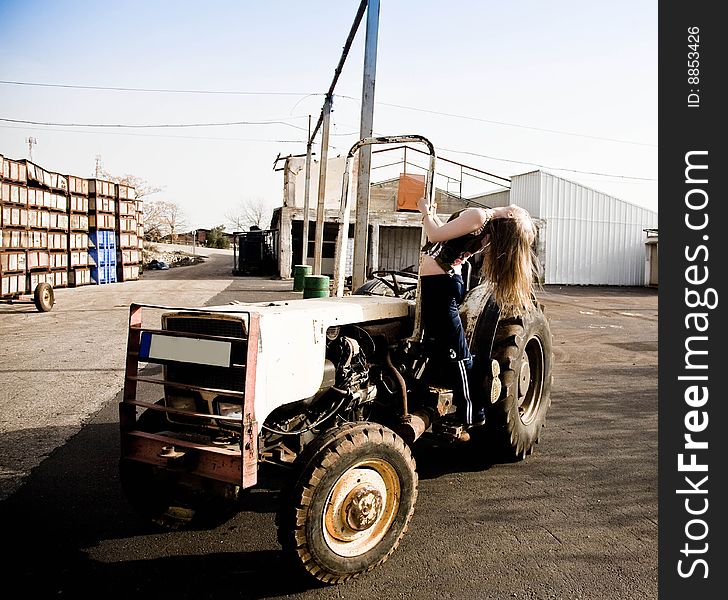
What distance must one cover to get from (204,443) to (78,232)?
23.2m

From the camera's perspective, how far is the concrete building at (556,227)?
33031 mm

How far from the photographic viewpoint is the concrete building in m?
33.0

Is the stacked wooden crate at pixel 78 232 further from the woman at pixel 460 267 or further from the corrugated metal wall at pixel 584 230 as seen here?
the corrugated metal wall at pixel 584 230

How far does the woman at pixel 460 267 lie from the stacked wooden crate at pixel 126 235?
2599 centimetres

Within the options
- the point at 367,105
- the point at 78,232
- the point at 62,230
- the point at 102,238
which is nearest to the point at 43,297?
the point at 62,230

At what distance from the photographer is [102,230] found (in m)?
26.0

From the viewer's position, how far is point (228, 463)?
3.23 m

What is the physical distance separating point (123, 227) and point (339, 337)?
86.8ft

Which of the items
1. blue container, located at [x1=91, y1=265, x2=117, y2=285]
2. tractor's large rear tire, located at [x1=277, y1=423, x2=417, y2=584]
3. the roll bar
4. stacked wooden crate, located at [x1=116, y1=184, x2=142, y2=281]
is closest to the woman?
the roll bar

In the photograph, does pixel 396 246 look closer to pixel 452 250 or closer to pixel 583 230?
pixel 583 230

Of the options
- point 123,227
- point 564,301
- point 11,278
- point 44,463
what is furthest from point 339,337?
point 123,227

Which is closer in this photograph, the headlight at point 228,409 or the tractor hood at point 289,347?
the tractor hood at point 289,347

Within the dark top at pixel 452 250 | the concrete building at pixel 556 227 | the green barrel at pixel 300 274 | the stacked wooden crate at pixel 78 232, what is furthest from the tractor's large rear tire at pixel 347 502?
the concrete building at pixel 556 227
